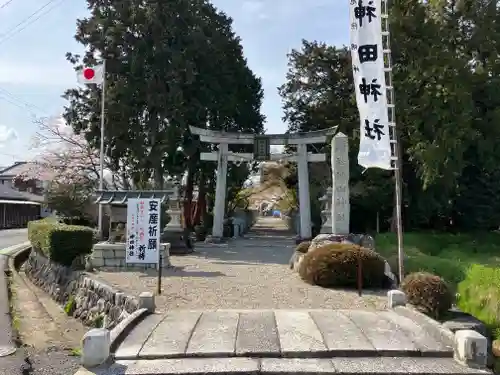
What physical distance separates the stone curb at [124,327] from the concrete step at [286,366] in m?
0.56

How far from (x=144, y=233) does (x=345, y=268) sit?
4611mm

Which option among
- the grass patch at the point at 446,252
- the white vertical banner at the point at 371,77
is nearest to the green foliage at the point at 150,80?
the grass patch at the point at 446,252

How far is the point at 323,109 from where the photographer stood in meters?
27.6

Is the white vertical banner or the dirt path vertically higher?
the white vertical banner

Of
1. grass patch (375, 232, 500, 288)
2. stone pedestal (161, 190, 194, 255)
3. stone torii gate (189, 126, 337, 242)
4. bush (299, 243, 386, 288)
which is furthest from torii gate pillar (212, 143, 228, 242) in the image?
bush (299, 243, 386, 288)

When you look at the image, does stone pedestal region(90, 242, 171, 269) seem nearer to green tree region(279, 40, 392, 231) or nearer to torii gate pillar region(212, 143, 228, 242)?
torii gate pillar region(212, 143, 228, 242)

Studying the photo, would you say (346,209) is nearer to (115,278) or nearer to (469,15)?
(115,278)

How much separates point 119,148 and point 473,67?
1634 cm

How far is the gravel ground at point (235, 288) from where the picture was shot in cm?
900

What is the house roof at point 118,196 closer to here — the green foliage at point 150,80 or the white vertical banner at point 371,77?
the white vertical banner at point 371,77

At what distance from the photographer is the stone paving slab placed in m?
5.86

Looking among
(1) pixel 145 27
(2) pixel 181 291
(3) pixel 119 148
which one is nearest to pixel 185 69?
(1) pixel 145 27

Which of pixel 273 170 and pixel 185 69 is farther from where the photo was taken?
pixel 273 170

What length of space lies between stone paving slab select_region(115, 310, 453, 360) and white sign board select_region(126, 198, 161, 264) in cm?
392
